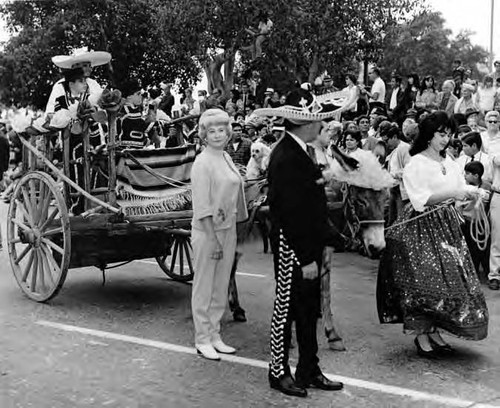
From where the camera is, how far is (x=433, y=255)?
5.87 meters

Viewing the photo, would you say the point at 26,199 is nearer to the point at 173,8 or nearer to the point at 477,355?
the point at 477,355

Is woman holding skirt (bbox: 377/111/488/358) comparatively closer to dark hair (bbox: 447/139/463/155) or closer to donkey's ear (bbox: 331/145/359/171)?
donkey's ear (bbox: 331/145/359/171)

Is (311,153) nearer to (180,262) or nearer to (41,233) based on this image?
(41,233)

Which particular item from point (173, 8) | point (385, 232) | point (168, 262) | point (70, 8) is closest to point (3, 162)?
point (168, 262)

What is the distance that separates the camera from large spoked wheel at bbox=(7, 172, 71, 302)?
24.0ft

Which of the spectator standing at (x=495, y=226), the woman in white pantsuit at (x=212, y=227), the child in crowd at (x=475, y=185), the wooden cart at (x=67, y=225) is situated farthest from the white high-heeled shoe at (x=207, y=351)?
the spectator standing at (x=495, y=226)

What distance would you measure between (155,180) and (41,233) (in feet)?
4.11

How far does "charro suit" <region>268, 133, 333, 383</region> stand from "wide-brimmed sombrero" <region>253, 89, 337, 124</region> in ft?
0.45

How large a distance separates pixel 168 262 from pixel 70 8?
2536cm

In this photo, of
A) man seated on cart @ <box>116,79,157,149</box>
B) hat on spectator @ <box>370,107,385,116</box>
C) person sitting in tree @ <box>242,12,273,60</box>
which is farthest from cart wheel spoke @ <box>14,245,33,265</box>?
person sitting in tree @ <box>242,12,273,60</box>

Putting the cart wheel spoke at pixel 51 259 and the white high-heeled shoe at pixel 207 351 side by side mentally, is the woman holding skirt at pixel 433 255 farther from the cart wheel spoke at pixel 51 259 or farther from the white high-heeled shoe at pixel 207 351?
the cart wheel spoke at pixel 51 259

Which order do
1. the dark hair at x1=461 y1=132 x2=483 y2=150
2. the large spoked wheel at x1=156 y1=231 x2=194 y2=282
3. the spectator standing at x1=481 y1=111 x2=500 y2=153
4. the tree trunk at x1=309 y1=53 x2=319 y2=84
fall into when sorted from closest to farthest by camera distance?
the large spoked wheel at x1=156 y1=231 x2=194 y2=282 < the dark hair at x1=461 y1=132 x2=483 y2=150 < the spectator standing at x1=481 y1=111 x2=500 y2=153 < the tree trunk at x1=309 y1=53 x2=319 y2=84

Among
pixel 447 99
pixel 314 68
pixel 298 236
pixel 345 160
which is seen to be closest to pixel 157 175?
pixel 345 160

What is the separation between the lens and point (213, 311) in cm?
625
